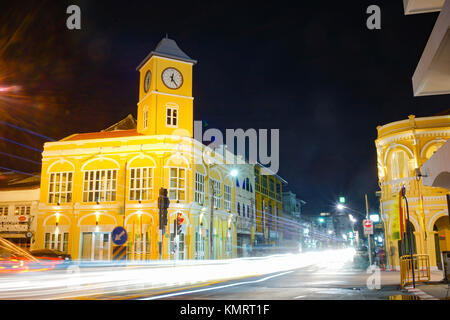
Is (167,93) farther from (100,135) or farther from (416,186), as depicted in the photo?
(416,186)

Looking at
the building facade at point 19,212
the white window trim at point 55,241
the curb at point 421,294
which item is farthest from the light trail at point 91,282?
the building facade at point 19,212

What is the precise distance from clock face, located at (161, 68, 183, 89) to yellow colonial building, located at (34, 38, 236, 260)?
97 millimetres

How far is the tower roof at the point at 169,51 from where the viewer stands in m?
42.1

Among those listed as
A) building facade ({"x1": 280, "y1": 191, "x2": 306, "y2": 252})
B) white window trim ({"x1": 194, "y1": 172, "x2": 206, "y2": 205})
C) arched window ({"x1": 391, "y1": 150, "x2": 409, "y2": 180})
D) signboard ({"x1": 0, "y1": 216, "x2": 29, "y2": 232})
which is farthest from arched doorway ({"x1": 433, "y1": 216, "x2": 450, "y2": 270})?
building facade ({"x1": 280, "y1": 191, "x2": 306, "y2": 252})

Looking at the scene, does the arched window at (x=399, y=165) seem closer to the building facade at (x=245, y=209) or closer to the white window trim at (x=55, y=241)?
the building facade at (x=245, y=209)

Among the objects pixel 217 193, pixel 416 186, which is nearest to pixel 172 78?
pixel 217 193

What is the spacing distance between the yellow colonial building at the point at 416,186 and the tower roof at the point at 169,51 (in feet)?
67.5

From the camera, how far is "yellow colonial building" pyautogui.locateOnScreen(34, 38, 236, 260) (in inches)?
1510

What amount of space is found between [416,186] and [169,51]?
2585 centimetres

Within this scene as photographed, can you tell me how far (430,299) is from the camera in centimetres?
1202
